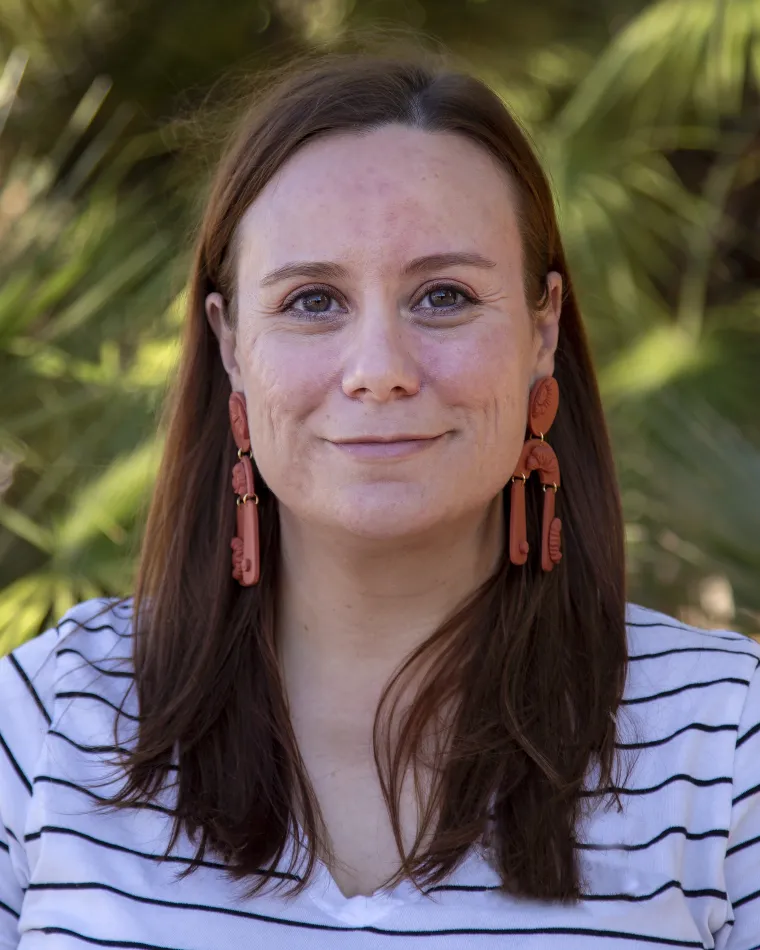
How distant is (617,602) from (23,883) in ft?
3.02

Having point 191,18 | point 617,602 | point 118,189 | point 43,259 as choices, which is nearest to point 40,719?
point 617,602

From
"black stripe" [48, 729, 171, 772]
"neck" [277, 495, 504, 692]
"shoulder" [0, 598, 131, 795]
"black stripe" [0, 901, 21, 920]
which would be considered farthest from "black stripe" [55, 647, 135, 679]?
"black stripe" [0, 901, 21, 920]

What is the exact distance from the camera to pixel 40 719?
176 centimetres

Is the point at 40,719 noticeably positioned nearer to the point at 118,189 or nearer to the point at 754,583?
the point at 754,583

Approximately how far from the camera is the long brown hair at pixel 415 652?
1650 millimetres

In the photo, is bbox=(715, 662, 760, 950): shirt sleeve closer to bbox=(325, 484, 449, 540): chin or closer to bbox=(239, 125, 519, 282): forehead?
bbox=(325, 484, 449, 540): chin

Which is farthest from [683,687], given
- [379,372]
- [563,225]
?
[563,225]

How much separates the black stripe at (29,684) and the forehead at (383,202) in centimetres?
67

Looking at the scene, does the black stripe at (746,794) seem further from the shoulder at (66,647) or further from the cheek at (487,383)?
the shoulder at (66,647)

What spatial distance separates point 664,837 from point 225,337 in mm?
938

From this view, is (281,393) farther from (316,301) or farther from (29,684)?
(29,684)

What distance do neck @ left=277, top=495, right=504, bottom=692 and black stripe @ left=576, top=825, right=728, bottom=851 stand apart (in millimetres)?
376

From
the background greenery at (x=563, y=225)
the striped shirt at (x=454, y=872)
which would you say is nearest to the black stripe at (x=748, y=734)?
the striped shirt at (x=454, y=872)

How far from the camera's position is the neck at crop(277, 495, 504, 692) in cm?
175
